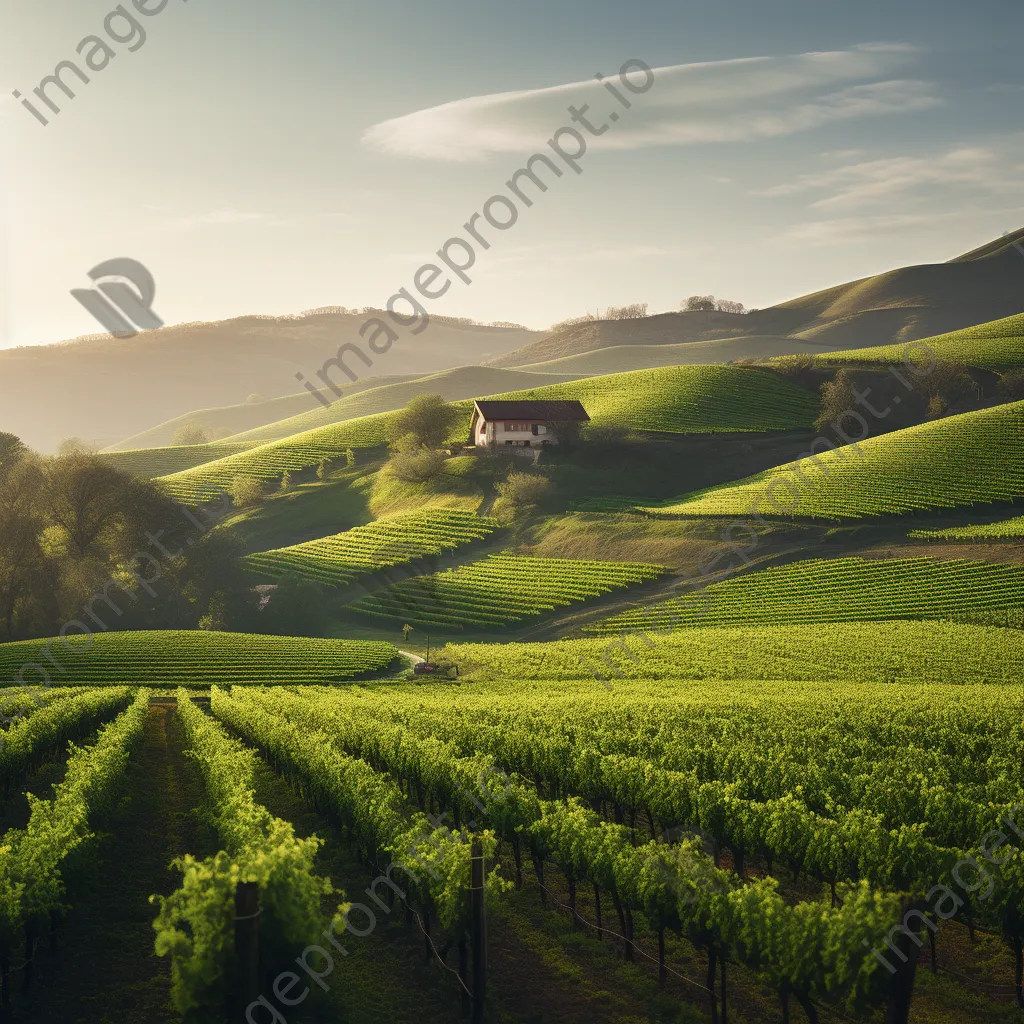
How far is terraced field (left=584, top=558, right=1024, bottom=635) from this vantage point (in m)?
62.6

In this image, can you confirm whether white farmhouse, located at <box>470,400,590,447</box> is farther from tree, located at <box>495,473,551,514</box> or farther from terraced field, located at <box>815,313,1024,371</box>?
terraced field, located at <box>815,313,1024,371</box>

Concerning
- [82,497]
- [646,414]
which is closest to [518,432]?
[646,414]

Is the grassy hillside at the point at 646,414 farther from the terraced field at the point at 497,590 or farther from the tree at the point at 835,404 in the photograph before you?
the terraced field at the point at 497,590

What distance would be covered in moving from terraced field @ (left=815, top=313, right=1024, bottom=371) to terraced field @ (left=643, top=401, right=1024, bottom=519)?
126ft

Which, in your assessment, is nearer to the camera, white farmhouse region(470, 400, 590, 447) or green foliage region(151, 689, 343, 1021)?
green foliage region(151, 689, 343, 1021)

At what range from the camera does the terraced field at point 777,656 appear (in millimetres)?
47531

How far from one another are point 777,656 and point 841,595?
1777cm

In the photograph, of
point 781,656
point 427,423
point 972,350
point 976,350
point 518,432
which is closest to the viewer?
point 781,656

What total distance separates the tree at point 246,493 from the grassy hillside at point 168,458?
46345 mm

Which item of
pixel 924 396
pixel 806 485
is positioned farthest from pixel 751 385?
pixel 806 485

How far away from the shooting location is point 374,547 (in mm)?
97375

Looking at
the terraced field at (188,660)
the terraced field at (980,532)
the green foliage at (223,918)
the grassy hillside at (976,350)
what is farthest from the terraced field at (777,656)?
the grassy hillside at (976,350)

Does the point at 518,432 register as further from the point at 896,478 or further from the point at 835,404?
the point at 896,478

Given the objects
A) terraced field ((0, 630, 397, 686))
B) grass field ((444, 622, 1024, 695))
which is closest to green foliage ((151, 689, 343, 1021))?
grass field ((444, 622, 1024, 695))
